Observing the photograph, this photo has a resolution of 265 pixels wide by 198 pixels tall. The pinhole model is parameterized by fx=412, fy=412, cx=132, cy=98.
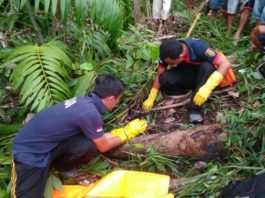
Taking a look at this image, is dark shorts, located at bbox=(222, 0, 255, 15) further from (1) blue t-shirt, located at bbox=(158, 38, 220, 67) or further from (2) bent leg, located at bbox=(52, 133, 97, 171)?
(2) bent leg, located at bbox=(52, 133, 97, 171)

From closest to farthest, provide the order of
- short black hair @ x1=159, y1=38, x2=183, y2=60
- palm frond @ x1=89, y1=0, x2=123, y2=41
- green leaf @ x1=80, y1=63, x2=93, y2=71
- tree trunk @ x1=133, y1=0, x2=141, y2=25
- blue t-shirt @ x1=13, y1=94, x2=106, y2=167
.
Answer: blue t-shirt @ x1=13, y1=94, x2=106, y2=167 < short black hair @ x1=159, y1=38, x2=183, y2=60 < palm frond @ x1=89, y1=0, x2=123, y2=41 < green leaf @ x1=80, y1=63, x2=93, y2=71 < tree trunk @ x1=133, y1=0, x2=141, y2=25

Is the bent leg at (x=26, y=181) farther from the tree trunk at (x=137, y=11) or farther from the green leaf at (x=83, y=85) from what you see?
the tree trunk at (x=137, y=11)

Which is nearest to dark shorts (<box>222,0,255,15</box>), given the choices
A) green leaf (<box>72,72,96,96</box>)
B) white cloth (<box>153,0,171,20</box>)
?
white cloth (<box>153,0,171,20</box>)

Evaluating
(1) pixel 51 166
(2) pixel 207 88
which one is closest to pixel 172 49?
(2) pixel 207 88

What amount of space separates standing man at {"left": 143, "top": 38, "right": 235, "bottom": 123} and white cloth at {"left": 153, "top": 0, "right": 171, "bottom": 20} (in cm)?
139

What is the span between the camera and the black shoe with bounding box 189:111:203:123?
11.0 feet

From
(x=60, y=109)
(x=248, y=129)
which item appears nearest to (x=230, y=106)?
(x=248, y=129)

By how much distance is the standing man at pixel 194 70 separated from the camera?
10.9 ft

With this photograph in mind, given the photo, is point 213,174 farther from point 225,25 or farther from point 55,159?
point 225,25

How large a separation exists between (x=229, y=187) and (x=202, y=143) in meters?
0.43

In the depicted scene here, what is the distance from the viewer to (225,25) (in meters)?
4.98

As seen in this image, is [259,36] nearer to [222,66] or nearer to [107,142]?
[222,66]

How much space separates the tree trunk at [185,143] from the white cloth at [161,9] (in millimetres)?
2100

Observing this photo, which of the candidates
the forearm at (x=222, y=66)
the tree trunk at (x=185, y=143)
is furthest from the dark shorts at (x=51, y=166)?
the forearm at (x=222, y=66)
